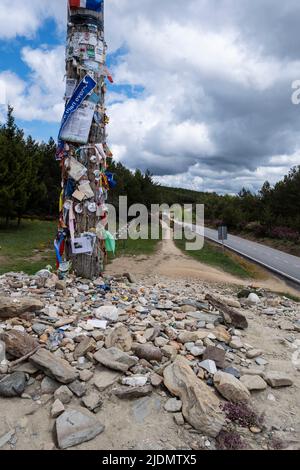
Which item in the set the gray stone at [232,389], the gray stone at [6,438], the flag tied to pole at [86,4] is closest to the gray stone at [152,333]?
the gray stone at [232,389]

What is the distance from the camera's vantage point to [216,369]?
3.30 metres

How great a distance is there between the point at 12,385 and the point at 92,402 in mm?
749

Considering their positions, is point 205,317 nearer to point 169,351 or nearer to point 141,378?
point 169,351

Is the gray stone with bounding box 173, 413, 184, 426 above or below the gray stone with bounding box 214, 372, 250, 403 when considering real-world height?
below

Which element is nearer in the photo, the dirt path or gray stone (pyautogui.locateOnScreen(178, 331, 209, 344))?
gray stone (pyautogui.locateOnScreen(178, 331, 209, 344))

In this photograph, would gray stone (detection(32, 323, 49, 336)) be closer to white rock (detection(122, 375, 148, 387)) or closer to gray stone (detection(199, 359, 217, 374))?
white rock (detection(122, 375, 148, 387))

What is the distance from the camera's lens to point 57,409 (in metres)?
2.66

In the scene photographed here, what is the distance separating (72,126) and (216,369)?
4.71 metres

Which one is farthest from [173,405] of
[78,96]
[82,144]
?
[78,96]

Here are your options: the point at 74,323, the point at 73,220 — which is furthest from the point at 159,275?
the point at 74,323

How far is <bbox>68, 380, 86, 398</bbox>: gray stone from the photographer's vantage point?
2.87 m

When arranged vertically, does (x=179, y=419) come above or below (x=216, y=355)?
below

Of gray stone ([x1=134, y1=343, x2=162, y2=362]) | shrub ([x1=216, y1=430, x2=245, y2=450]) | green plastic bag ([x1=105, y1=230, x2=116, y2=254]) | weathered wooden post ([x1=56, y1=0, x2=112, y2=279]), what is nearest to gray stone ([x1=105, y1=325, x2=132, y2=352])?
gray stone ([x1=134, y1=343, x2=162, y2=362])

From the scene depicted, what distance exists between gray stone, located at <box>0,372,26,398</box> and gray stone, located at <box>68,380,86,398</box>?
0.43 m
